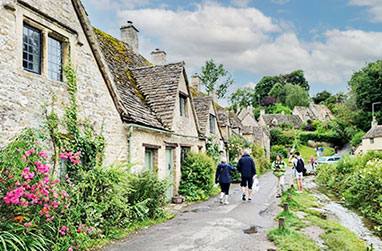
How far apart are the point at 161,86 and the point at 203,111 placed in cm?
619

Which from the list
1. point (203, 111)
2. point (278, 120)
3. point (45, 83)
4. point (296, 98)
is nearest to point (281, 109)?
point (296, 98)

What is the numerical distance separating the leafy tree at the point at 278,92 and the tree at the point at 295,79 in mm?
7004

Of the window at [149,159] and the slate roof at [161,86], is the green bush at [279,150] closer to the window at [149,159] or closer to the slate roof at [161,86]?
the slate roof at [161,86]

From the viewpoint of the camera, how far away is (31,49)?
7.27 meters

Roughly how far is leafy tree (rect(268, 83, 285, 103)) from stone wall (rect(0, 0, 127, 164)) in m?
84.3

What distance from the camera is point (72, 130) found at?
801cm

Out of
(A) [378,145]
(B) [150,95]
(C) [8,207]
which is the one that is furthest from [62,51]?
(A) [378,145]

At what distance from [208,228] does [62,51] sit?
21.0 feet

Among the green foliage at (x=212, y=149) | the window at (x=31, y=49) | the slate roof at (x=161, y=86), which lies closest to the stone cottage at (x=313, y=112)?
the green foliage at (x=212, y=149)

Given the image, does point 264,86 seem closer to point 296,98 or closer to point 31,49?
point 296,98

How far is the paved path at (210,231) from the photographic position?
709 cm

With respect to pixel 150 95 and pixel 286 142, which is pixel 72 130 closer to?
pixel 150 95

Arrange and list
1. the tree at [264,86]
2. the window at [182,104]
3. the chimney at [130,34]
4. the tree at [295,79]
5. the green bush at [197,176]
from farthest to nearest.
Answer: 1. the tree at [295,79]
2. the tree at [264,86]
3. the chimney at [130,34]
4. the window at [182,104]
5. the green bush at [197,176]

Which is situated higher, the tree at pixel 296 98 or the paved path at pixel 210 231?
the tree at pixel 296 98
